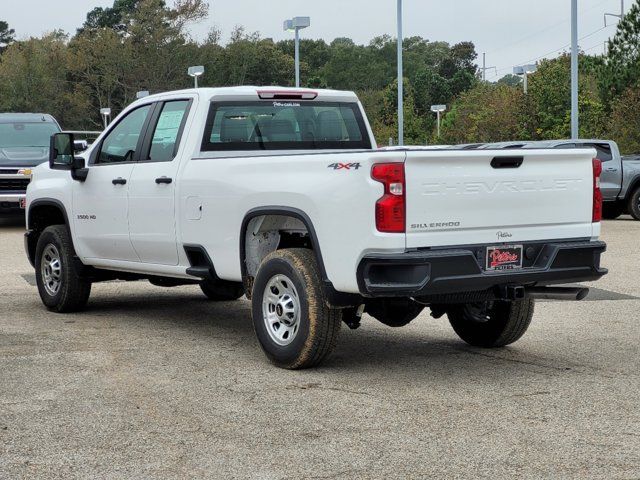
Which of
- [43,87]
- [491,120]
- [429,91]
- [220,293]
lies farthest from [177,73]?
[220,293]

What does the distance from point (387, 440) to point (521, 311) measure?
9.20 ft

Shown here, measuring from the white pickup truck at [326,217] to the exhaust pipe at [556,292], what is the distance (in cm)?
1

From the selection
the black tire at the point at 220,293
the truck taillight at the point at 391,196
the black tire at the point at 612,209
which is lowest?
the black tire at the point at 612,209

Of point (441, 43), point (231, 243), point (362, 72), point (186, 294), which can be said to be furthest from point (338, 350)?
point (441, 43)

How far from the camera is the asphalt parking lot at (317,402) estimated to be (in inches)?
216

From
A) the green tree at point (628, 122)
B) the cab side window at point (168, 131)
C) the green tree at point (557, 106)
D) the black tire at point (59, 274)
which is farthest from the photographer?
the green tree at point (557, 106)

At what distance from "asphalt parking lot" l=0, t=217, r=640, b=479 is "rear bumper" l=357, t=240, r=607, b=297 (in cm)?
61

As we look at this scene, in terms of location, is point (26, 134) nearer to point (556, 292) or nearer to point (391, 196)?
point (556, 292)

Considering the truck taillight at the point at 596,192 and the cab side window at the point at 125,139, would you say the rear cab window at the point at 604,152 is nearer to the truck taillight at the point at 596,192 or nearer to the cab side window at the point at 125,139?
the cab side window at the point at 125,139

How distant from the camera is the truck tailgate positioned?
704 centimetres

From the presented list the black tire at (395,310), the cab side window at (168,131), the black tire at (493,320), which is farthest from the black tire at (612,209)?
the black tire at (395,310)

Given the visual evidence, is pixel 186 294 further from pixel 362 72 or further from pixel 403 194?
pixel 362 72

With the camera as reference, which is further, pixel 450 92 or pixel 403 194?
pixel 450 92

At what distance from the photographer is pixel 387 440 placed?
19.2 feet
